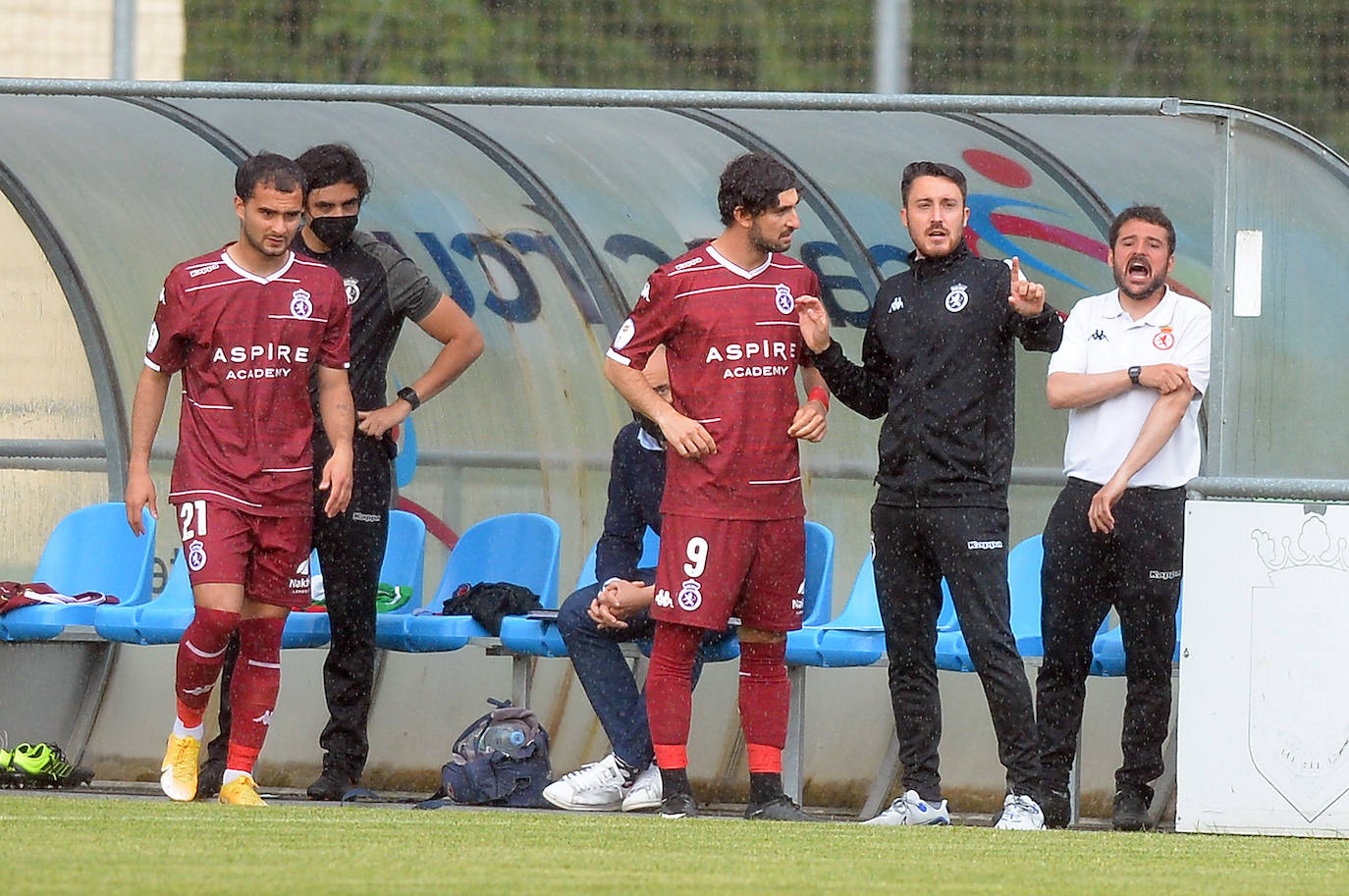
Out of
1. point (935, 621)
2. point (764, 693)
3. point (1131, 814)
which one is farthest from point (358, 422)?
point (1131, 814)

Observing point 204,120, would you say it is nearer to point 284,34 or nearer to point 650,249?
point 650,249

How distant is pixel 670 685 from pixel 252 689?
1.21 meters

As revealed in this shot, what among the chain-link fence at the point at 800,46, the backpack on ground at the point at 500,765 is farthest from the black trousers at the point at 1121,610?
the chain-link fence at the point at 800,46

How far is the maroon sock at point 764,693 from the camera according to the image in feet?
22.6

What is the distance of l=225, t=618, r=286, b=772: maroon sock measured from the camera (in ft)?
23.1

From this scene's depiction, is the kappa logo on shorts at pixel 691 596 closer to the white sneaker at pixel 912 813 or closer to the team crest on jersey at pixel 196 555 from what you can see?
the white sneaker at pixel 912 813

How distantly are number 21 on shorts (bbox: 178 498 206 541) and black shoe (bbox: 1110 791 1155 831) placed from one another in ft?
8.82

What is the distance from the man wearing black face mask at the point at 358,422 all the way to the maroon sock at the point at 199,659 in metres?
0.38

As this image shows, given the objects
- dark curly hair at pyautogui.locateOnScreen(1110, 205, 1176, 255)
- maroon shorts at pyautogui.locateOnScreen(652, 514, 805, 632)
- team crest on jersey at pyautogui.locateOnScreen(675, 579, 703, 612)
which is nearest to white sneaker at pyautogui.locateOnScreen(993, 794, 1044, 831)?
maroon shorts at pyautogui.locateOnScreen(652, 514, 805, 632)

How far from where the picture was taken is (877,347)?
709cm

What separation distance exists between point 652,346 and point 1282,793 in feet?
6.91

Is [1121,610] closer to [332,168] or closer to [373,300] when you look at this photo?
[373,300]

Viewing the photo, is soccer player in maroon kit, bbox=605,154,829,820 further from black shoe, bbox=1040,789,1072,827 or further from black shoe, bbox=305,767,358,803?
black shoe, bbox=305,767,358,803

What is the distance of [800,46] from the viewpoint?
13.2 metres
